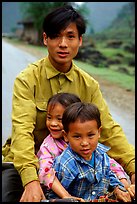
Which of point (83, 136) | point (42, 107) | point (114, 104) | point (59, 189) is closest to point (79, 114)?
point (83, 136)

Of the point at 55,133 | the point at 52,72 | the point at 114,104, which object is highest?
the point at 52,72

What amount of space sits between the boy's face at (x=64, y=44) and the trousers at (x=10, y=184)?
0.75m

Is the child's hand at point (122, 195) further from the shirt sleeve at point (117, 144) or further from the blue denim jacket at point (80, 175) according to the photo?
the shirt sleeve at point (117, 144)

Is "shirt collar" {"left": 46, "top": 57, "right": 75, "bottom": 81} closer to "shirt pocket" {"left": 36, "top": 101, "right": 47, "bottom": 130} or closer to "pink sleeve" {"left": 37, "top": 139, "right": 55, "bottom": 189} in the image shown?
"shirt pocket" {"left": 36, "top": 101, "right": 47, "bottom": 130}

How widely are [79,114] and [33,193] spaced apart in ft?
1.57

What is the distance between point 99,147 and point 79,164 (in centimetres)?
21

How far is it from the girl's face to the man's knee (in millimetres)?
340

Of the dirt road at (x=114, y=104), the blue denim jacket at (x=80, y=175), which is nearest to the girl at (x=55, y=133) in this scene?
the blue denim jacket at (x=80, y=175)

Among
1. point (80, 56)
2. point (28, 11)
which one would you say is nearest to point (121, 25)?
point (28, 11)

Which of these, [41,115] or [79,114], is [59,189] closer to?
[79,114]

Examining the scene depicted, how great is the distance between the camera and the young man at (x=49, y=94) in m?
2.62

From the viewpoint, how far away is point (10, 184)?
2617 millimetres

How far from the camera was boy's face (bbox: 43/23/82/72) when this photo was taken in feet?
9.25

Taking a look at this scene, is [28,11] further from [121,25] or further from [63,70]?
[63,70]
